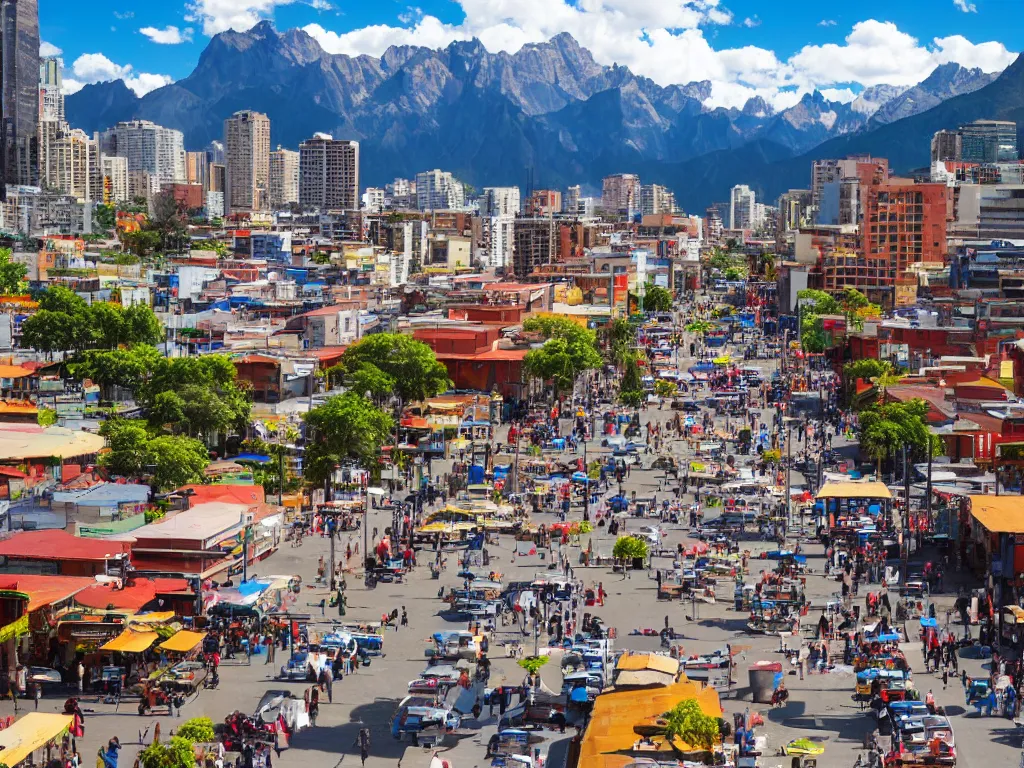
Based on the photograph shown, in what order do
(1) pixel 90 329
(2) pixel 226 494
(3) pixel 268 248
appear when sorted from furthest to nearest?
1. (3) pixel 268 248
2. (1) pixel 90 329
3. (2) pixel 226 494

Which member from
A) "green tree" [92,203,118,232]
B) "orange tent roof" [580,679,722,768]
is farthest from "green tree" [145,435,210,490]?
"green tree" [92,203,118,232]

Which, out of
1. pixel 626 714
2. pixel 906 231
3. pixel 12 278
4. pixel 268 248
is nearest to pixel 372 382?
pixel 626 714

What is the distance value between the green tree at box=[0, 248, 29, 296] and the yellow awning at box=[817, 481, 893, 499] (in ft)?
222

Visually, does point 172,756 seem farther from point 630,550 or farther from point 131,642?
point 630,550

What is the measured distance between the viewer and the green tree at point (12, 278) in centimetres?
10250

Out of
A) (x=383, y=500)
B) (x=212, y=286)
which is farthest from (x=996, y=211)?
(x=383, y=500)

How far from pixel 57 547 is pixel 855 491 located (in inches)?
857

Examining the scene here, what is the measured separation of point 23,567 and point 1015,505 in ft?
74.3

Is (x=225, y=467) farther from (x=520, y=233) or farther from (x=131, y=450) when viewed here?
(x=520, y=233)

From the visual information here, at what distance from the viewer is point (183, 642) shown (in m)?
30.0

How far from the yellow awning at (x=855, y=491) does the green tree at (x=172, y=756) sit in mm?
24844

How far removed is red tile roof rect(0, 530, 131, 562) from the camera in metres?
33.4

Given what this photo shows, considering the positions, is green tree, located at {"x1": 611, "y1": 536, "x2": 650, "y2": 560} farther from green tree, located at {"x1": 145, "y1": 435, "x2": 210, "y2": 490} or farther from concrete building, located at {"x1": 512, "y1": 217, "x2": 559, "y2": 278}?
concrete building, located at {"x1": 512, "y1": 217, "x2": 559, "y2": 278}

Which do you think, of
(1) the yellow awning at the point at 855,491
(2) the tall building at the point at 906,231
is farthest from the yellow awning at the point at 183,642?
(2) the tall building at the point at 906,231
